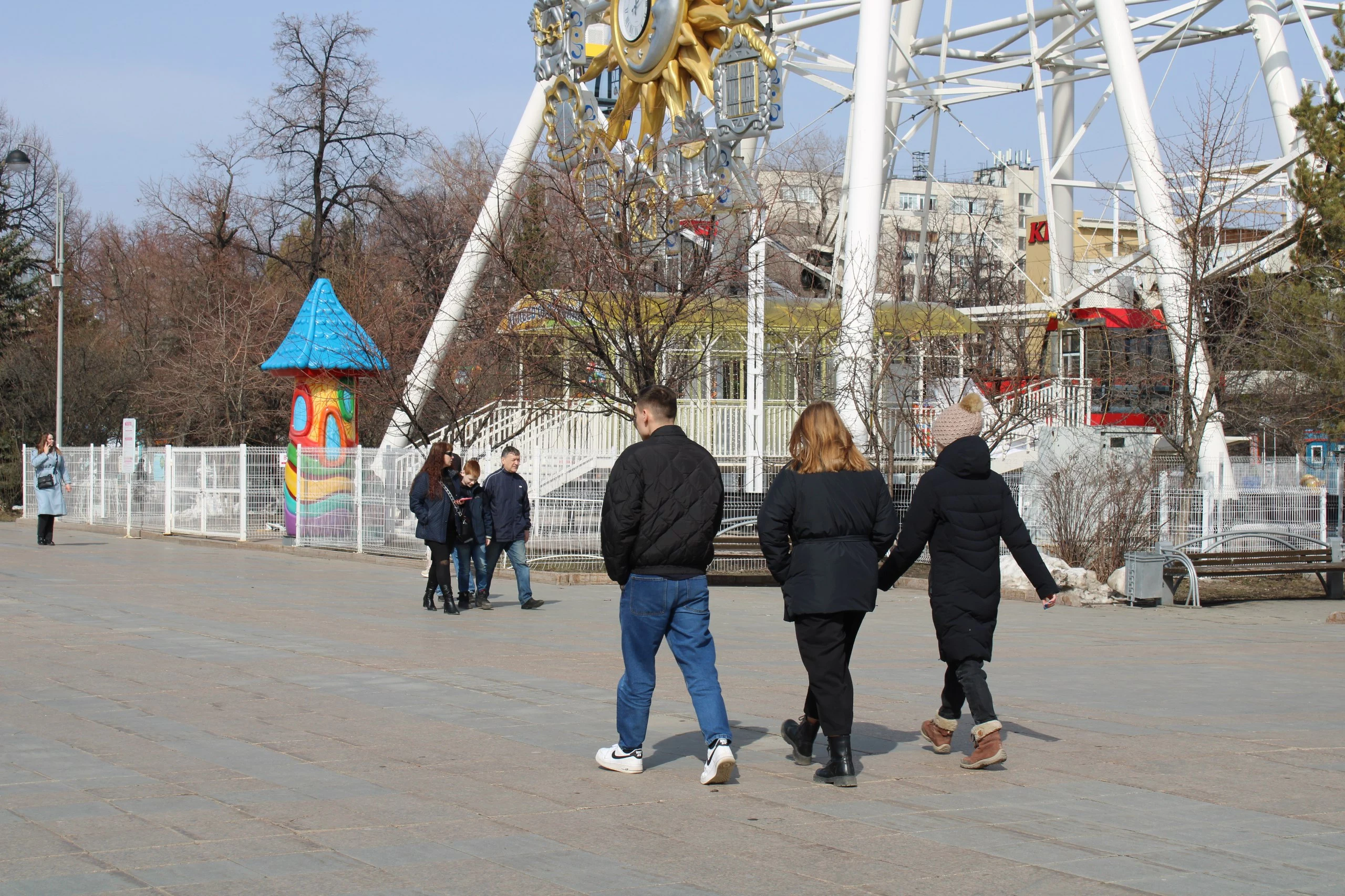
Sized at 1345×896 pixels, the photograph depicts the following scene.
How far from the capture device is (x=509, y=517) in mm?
16531


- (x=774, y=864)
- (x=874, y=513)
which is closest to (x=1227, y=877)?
(x=774, y=864)

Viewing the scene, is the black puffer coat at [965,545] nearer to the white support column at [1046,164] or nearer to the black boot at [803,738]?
the black boot at [803,738]

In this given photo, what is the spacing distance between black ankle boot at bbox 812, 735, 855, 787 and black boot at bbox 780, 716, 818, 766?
1.28ft

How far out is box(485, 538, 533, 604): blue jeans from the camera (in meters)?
16.3

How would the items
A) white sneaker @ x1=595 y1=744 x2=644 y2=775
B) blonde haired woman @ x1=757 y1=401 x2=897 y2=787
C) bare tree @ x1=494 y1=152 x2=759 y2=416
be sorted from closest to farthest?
blonde haired woman @ x1=757 y1=401 x2=897 y2=787 < white sneaker @ x1=595 y1=744 x2=644 y2=775 < bare tree @ x1=494 y1=152 x2=759 y2=416

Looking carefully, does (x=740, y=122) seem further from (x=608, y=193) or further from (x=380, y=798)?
(x=380, y=798)

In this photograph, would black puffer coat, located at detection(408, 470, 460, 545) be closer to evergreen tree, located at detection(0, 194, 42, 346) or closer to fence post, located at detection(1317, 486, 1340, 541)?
fence post, located at detection(1317, 486, 1340, 541)

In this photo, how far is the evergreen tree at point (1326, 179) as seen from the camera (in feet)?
63.3

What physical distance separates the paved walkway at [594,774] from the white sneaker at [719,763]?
0.07 m

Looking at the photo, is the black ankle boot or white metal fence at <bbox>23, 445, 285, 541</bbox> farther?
white metal fence at <bbox>23, 445, 285, 541</bbox>

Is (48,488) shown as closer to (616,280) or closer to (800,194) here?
(616,280)

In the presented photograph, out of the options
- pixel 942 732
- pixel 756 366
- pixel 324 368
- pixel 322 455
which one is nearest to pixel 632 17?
pixel 756 366

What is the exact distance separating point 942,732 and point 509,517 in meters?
9.43

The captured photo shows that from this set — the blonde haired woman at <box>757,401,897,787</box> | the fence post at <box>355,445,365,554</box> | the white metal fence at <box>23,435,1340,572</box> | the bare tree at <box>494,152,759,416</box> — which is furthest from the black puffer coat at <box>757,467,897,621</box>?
the fence post at <box>355,445,365,554</box>
